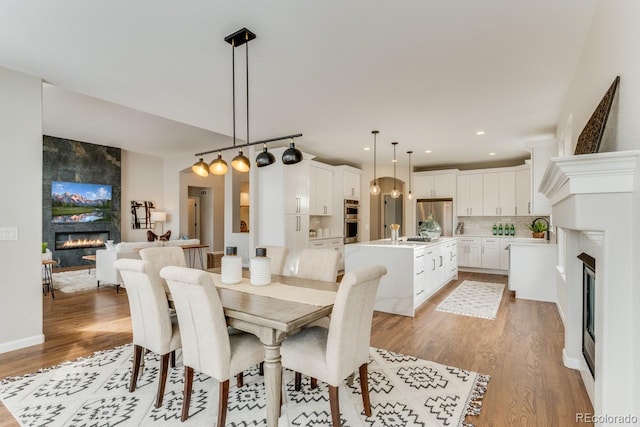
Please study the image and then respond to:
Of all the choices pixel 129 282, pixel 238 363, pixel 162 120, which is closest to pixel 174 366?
pixel 129 282

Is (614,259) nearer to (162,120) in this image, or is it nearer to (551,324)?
(551,324)

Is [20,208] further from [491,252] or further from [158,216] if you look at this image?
[491,252]

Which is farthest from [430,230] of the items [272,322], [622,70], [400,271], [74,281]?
[74,281]

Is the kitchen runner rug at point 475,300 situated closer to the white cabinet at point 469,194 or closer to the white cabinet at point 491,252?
the white cabinet at point 491,252

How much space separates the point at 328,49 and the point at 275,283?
193 cm

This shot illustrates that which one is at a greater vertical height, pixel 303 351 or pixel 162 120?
pixel 162 120

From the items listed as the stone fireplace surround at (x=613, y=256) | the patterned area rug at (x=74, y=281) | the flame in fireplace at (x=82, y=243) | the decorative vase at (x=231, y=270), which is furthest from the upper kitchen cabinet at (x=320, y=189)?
the flame in fireplace at (x=82, y=243)

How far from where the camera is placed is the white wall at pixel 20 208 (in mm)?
3043

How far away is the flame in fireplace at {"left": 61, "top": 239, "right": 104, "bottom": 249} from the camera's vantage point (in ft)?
25.4

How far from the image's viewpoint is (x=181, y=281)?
1844 millimetres

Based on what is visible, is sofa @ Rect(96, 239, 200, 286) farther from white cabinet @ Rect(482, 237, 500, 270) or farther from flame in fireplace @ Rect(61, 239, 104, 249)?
white cabinet @ Rect(482, 237, 500, 270)

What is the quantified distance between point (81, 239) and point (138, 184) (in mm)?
1932

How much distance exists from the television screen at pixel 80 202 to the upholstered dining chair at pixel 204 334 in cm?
766

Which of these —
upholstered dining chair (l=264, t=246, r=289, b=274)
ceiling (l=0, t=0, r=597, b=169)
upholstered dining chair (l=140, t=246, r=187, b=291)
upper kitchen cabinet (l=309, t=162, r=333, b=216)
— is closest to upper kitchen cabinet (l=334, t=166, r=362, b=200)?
upper kitchen cabinet (l=309, t=162, r=333, b=216)
